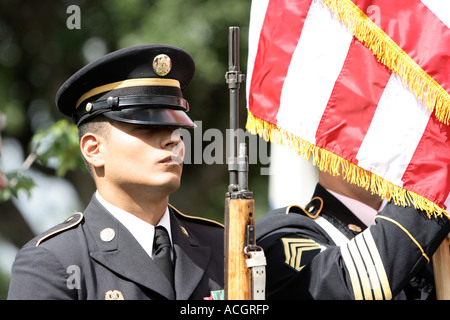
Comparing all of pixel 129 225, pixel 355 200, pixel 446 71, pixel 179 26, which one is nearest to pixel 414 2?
pixel 446 71

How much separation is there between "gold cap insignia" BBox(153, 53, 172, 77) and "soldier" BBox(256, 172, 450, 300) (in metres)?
0.82

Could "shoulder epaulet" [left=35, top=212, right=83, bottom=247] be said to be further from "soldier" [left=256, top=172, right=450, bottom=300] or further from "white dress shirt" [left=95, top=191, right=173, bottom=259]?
"soldier" [left=256, top=172, right=450, bottom=300]

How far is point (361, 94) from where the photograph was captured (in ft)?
9.61

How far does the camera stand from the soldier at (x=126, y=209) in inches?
103

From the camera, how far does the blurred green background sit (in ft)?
25.2

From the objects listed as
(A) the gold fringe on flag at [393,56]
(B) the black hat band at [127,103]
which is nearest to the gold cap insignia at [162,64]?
(B) the black hat band at [127,103]

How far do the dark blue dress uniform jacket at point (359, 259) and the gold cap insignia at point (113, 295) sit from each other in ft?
2.20

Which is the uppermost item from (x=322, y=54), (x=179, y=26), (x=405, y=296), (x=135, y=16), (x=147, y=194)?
(x=135, y=16)

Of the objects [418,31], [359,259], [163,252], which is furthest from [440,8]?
[163,252]

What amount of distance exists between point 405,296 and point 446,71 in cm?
98

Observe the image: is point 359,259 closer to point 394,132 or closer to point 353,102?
point 394,132

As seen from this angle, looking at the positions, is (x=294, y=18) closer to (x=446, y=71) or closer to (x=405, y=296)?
(x=446, y=71)

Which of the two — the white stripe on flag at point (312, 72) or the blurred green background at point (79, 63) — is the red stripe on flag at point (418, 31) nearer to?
the white stripe on flag at point (312, 72)

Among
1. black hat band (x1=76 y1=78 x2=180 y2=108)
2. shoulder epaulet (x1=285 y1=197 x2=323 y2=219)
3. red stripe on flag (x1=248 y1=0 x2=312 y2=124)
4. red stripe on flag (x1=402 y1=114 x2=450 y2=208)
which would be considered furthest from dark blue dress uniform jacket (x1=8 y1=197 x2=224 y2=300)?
red stripe on flag (x1=402 y1=114 x2=450 y2=208)
